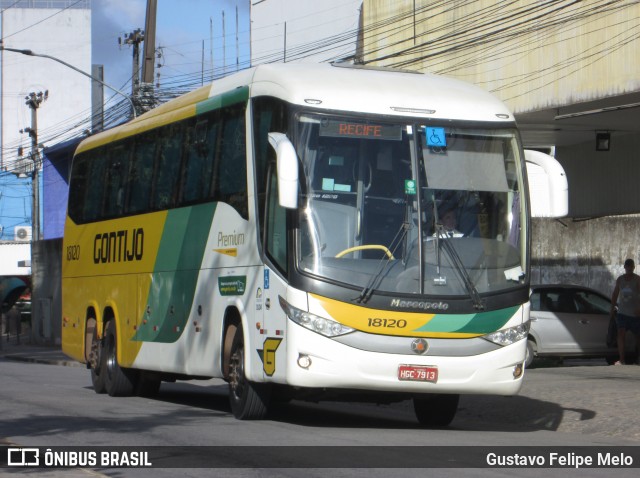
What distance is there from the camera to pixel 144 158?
1638cm

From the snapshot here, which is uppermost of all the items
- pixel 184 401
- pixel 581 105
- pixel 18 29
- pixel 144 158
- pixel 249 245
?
pixel 18 29

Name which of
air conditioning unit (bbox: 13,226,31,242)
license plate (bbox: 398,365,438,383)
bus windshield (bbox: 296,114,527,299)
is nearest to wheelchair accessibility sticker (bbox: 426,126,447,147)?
bus windshield (bbox: 296,114,527,299)

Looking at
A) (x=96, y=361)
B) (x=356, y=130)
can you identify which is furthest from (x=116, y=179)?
(x=356, y=130)

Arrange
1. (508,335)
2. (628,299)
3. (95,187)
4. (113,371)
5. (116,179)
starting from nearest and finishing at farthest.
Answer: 1. (508,335)
2. (113,371)
3. (116,179)
4. (95,187)
5. (628,299)

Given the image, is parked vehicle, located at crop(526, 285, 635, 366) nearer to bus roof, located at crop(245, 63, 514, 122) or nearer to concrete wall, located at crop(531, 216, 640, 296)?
concrete wall, located at crop(531, 216, 640, 296)

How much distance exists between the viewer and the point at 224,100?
13.5 metres

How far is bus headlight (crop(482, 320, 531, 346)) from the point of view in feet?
38.1

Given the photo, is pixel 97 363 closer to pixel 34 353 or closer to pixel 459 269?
pixel 459 269

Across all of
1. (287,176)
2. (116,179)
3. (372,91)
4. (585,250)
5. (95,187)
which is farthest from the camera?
(585,250)

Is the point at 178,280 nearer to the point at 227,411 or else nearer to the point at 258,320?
the point at 227,411

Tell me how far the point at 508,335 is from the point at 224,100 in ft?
14.0

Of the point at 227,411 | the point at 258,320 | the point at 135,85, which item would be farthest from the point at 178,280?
the point at 135,85

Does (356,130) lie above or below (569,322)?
above

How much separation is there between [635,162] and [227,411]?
44.4 ft
